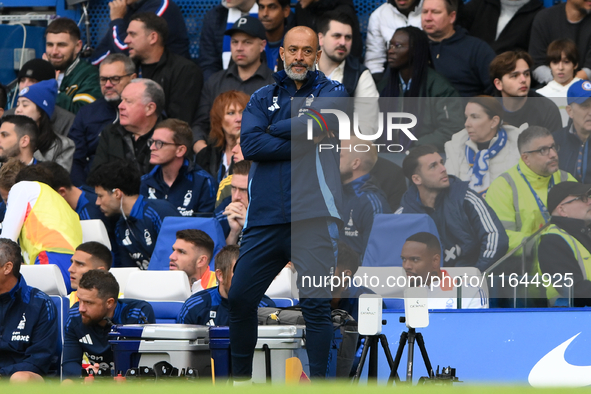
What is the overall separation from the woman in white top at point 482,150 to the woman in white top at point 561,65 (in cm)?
179

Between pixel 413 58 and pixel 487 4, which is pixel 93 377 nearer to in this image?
pixel 413 58

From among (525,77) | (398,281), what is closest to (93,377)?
(398,281)

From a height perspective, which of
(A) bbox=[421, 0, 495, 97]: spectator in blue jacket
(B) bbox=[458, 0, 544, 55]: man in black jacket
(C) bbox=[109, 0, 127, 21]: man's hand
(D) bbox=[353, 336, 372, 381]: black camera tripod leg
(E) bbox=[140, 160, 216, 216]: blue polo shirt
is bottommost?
(D) bbox=[353, 336, 372, 381]: black camera tripod leg

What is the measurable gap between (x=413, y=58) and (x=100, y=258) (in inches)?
134

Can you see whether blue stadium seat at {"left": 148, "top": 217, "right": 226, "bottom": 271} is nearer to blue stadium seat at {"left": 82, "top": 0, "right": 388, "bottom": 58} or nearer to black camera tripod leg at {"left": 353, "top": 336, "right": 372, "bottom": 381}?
black camera tripod leg at {"left": 353, "top": 336, "right": 372, "bottom": 381}

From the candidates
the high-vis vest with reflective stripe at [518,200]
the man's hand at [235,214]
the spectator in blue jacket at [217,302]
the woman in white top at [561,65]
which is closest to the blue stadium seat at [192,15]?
the woman in white top at [561,65]

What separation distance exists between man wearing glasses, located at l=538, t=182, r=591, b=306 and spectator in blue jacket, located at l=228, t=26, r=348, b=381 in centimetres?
173

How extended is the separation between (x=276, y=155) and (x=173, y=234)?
275 centimetres

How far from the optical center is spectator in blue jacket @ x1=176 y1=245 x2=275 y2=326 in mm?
5754

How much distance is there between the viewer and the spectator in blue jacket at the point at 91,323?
5.75m

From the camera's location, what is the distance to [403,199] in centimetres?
610

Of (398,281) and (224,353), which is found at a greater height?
(398,281)

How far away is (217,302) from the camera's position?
5.84 m

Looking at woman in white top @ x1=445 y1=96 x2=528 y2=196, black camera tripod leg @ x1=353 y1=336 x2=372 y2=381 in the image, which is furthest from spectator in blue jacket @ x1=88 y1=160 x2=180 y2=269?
black camera tripod leg @ x1=353 y1=336 x2=372 y2=381
